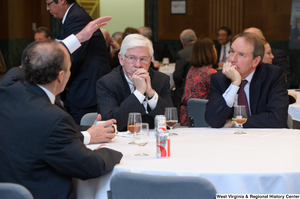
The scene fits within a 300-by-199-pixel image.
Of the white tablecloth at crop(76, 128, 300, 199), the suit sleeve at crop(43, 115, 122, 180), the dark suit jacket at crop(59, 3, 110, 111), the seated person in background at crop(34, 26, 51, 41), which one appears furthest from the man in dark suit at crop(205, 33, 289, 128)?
the seated person in background at crop(34, 26, 51, 41)

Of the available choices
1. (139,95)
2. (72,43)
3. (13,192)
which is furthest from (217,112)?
(13,192)

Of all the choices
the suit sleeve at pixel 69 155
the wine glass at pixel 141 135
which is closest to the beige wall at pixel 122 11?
the wine glass at pixel 141 135

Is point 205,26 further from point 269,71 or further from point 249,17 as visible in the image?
point 269,71

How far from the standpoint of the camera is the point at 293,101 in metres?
3.86

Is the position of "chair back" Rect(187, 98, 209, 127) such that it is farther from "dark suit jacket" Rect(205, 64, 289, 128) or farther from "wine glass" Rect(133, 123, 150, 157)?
"wine glass" Rect(133, 123, 150, 157)

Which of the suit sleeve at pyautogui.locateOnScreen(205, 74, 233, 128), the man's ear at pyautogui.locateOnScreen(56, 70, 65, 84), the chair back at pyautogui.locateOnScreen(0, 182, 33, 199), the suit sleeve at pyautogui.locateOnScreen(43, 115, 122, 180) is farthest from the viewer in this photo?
the suit sleeve at pyautogui.locateOnScreen(205, 74, 233, 128)

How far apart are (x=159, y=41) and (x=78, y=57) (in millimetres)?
6640

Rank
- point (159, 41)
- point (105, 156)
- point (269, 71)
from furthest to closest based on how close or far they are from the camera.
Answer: point (159, 41) < point (269, 71) < point (105, 156)

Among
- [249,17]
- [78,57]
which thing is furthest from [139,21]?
[78,57]

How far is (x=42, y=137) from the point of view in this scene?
63.2 inches

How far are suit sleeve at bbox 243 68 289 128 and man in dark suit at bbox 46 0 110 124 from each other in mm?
1570

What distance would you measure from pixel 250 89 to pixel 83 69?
1605 mm

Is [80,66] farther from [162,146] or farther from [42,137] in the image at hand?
[42,137]

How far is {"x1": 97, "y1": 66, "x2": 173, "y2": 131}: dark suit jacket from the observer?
2.72 m
